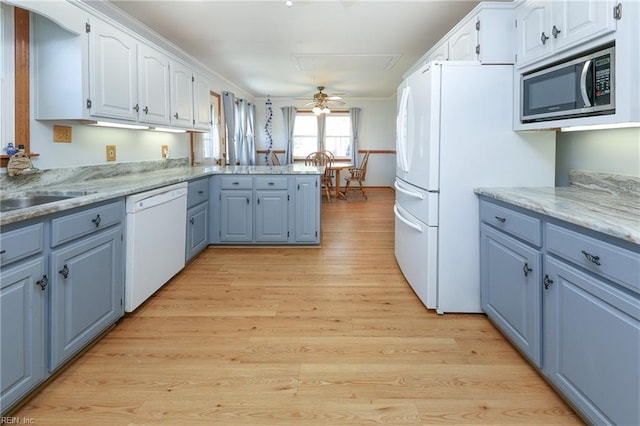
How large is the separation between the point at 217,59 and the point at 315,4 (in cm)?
248

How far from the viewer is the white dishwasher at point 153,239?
239 cm

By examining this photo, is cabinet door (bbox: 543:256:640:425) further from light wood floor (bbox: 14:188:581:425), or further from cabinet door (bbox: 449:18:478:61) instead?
cabinet door (bbox: 449:18:478:61)

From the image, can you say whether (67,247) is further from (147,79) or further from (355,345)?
(147,79)

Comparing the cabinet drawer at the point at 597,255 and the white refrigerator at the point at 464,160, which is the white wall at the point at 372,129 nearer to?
the white refrigerator at the point at 464,160

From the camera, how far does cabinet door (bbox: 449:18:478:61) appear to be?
2469mm

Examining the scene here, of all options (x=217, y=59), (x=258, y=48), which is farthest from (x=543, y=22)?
(x=217, y=59)

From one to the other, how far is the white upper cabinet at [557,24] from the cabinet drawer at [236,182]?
270cm

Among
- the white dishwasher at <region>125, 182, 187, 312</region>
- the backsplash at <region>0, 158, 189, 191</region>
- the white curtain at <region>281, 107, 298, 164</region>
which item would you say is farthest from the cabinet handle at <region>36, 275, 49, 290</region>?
the white curtain at <region>281, 107, 298, 164</region>

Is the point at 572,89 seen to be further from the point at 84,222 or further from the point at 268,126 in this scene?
the point at 268,126

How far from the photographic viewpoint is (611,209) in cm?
158

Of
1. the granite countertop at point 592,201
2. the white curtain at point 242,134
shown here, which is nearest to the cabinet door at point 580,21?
the granite countertop at point 592,201

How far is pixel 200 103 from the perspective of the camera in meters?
4.42

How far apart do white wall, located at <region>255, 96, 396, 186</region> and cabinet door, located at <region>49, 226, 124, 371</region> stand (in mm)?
7729

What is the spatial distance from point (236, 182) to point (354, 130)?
6072 mm
